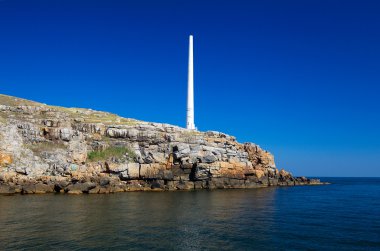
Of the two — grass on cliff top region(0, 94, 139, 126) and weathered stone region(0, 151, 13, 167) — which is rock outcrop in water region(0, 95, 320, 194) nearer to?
weathered stone region(0, 151, 13, 167)

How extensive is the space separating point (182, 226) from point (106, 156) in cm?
5277

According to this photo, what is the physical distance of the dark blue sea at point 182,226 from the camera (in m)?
29.6

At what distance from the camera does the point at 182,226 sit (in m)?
37.6

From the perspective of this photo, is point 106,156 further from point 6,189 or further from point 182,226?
point 182,226

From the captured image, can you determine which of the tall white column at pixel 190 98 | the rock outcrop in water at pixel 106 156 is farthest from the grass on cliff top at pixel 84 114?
the tall white column at pixel 190 98

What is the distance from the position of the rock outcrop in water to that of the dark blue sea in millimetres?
22735

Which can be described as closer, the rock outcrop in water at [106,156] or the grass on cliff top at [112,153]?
the rock outcrop in water at [106,156]

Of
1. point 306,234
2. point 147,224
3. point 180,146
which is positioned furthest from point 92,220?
point 180,146

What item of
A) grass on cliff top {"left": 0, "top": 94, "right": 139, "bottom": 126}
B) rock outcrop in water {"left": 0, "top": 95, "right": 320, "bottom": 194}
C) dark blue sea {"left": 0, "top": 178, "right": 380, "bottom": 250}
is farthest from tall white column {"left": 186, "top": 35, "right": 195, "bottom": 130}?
dark blue sea {"left": 0, "top": 178, "right": 380, "bottom": 250}

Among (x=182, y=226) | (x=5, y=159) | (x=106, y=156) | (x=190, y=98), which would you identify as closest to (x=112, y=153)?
(x=106, y=156)

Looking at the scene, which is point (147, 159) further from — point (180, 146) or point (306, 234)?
point (306, 234)

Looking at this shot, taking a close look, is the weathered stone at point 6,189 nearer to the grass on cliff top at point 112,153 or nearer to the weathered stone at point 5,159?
the weathered stone at point 5,159

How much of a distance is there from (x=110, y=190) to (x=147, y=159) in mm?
15213

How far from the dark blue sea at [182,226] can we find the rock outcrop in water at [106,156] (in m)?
22.7
